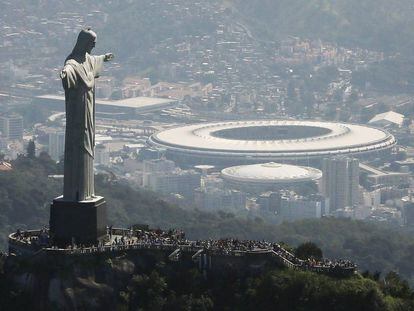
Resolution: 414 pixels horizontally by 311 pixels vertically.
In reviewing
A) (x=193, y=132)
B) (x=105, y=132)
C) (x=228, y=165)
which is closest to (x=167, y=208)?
(x=228, y=165)

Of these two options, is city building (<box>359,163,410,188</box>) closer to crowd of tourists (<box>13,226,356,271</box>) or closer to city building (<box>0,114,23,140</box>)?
city building (<box>0,114,23,140</box>)

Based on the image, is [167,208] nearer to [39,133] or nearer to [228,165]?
[228,165]

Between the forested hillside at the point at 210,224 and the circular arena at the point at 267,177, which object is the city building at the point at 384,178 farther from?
the forested hillside at the point at 210,224

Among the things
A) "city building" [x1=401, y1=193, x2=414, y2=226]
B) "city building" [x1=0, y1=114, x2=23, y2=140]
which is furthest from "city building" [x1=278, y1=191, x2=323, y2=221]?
"city building" [x1=0, y1=114, x2=23, y2=140]

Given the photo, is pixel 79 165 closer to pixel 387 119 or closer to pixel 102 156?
pixel 102 156

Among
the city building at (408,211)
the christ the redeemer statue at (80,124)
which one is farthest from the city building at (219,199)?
the christ the redeemer statue at (80,124)

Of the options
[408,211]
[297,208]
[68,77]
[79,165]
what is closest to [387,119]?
[408,211]

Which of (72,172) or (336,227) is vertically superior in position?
(72,172)
